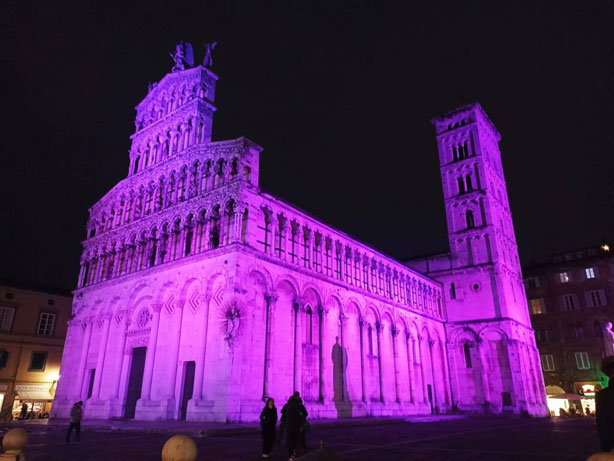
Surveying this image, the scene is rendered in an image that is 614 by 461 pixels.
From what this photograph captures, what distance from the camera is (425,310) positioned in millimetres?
44156

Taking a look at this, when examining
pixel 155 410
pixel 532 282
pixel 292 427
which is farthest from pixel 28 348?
pixel 532 282

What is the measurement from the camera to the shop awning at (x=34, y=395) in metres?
37.9

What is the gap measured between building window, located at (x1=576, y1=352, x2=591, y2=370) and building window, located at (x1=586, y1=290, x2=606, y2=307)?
5.68 m

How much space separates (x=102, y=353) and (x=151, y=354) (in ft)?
21.6

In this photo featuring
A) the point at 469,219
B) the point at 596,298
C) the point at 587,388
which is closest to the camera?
the point at 587,388

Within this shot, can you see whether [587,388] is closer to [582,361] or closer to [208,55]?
[582,361]

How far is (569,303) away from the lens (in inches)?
2008

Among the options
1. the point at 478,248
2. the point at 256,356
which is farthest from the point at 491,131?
the point at 256,356

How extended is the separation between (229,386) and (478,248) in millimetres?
33727

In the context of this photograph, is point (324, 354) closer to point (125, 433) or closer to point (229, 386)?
point (229, 386)

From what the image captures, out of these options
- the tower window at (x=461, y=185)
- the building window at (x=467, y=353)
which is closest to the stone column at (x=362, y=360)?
the building window at (x=467, y=353)

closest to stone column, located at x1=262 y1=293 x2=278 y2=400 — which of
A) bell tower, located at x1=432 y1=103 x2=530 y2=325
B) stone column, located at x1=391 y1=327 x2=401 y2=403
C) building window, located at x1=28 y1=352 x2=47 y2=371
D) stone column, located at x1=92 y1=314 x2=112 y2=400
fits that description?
stone column, located at x1=92 y1=314 x2=112 y2=400

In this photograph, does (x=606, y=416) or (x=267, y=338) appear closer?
(x=606, y=416)

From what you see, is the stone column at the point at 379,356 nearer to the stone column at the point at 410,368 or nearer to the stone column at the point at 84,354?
the stone column at the point at 410,368
